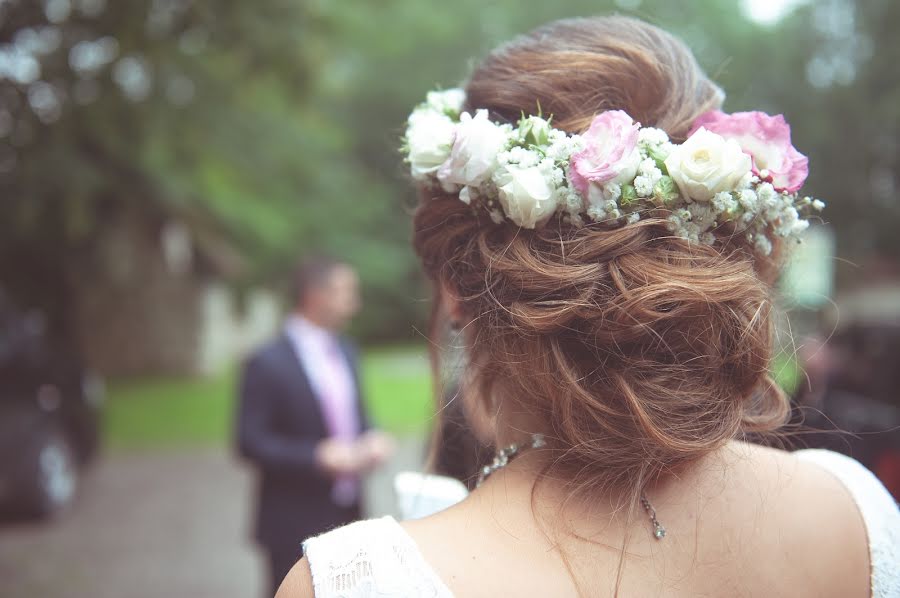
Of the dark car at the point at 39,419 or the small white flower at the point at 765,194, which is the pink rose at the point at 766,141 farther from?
the dark car at the point at 39,419

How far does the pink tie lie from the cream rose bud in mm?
2631

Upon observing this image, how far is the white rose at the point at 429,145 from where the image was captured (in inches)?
59.8

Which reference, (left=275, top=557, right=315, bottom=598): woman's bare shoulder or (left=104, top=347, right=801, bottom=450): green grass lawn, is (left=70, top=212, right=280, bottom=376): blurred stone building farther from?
(left=275, top=557, right=315, bottom=598): woman's bare shoulder

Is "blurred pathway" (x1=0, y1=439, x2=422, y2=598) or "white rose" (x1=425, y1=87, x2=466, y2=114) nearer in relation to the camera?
"white rose" (x1=425, y1=87, x2=466, y2=114)

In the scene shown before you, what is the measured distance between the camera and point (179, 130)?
6.21 meters

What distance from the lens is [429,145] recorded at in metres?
1.53

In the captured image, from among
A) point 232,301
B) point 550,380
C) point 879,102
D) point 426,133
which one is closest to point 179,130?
point 426,133

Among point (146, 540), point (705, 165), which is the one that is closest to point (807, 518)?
point (705, 165)

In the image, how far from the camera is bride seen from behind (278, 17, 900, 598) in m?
1.23

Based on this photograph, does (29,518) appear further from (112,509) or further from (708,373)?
(708,373)

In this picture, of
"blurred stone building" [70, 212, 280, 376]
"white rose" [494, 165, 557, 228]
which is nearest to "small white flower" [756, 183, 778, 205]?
"white rose" [494, 165, 557, 228]

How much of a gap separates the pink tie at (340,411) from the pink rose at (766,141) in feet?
8.53

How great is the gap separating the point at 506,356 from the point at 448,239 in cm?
29

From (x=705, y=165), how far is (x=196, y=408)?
1378 cm
